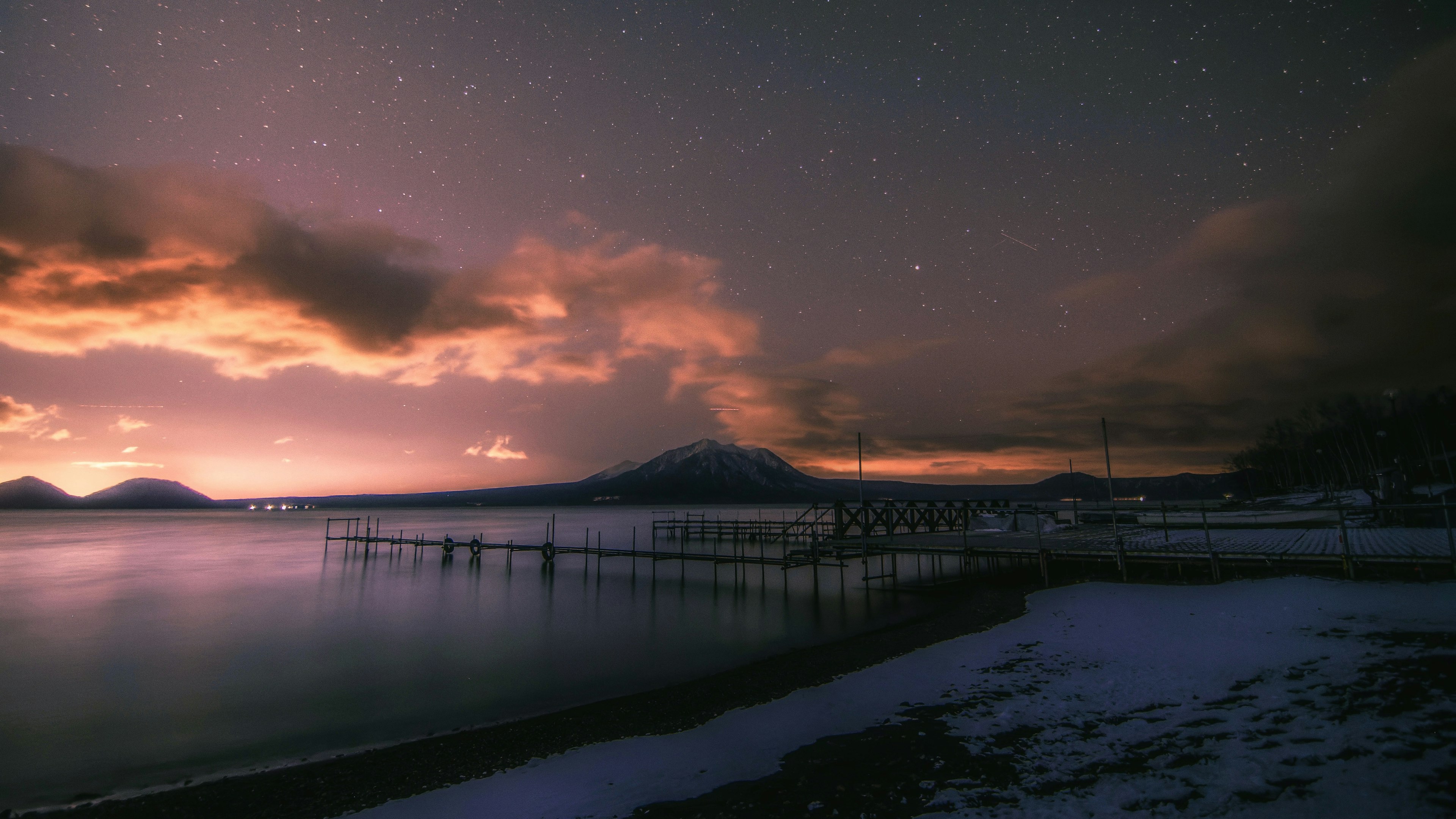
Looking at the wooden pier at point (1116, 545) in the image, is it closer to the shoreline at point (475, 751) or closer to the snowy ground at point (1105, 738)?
the snowy ground at point (1105, 738)

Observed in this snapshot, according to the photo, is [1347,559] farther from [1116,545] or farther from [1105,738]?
[1105,738]

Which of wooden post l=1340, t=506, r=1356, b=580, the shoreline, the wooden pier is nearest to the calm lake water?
the shoreline

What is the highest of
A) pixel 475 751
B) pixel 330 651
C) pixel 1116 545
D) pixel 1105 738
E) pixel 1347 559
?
pixel 1347 559

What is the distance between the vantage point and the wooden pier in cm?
1884

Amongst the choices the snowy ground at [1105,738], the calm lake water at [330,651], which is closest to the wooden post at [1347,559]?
the snowy ground at [1105,738]

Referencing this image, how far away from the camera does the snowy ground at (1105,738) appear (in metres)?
7.66

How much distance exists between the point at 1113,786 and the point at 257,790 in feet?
50.7

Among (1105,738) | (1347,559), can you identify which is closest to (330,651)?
(1105,738)

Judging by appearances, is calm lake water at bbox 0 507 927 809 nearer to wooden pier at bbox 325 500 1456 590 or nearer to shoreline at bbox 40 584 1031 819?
shoreline at bbox 40 584 1031 819

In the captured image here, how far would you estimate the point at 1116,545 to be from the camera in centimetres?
2420

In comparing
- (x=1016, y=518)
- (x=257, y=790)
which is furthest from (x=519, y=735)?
(x=1016, y=518)

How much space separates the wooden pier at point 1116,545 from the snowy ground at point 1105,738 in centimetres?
310

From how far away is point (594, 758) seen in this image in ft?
38.7

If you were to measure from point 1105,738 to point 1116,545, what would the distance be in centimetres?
1729
